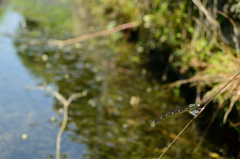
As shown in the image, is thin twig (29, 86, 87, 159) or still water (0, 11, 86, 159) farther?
thin twig (29, 86, 87, 159)

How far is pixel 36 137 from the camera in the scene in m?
3.03

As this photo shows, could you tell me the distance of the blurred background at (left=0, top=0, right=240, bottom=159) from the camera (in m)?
3.09

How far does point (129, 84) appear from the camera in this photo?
4.75 metres

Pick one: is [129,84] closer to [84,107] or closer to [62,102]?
[84,107]

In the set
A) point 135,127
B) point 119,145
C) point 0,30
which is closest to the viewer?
point 119,145

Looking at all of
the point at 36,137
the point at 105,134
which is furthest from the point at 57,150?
the point at 105,134

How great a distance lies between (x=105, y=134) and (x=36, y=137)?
0.76 m

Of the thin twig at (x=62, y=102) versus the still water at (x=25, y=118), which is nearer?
the still water at (x=25, y=118)

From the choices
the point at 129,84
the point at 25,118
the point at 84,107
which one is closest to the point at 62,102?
the point at 84,107

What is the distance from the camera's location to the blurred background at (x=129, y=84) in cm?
309

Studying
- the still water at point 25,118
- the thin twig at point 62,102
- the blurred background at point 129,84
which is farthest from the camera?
the blurred background at point 129,84

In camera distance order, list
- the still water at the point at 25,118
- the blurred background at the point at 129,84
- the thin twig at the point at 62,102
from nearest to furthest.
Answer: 1. the still water at the point at 25,118
2. the thin twig at the point at 62,102
3. the blurred background at the point at 129,84

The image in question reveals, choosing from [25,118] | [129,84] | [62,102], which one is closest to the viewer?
[25,118]

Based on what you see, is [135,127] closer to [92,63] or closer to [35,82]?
[35,82]
